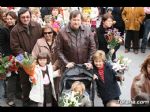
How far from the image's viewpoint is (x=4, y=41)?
264 inches

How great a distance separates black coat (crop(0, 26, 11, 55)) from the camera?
263 inches

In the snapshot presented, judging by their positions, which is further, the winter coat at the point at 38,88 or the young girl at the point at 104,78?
the winter coat at the point at 38,88

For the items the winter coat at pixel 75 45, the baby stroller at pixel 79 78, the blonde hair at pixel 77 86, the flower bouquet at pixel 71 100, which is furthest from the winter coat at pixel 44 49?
the flower bouquet at pixel 71 100

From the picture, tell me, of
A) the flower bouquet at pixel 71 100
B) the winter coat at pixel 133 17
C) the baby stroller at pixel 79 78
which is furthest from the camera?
the winter coat at pixel 133 17

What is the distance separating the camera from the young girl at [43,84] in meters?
6.14

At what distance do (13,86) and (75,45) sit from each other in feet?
3.59

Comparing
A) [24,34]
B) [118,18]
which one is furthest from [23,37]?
[118,18]

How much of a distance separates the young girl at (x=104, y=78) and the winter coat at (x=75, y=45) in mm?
302

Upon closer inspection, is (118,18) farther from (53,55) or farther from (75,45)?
(75,45)

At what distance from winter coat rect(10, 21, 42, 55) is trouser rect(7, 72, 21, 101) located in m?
0.34

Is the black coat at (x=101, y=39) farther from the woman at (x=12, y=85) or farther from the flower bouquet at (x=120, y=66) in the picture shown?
the woman at (x=12, y=85)

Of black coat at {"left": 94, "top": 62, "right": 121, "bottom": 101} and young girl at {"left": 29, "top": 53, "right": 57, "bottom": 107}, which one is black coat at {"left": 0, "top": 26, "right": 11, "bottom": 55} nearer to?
young girl at {"left": 29, "top": 53, "right": 57, "bottom": 107}
